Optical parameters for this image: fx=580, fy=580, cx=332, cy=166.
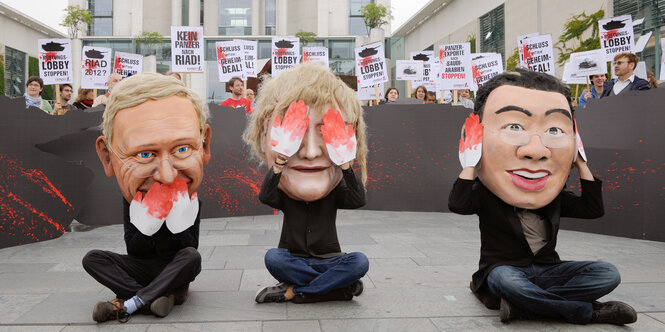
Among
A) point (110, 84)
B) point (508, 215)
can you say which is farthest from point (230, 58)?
point (508, 215)

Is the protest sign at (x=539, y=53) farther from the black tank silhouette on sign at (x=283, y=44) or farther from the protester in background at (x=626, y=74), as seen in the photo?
the black tank silhouette on sign at (x=283, y=44)

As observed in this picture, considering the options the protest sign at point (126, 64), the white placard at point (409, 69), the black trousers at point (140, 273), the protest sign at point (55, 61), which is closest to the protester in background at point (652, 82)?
the white placard at point (409, 69)

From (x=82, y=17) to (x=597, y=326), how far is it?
139 ft

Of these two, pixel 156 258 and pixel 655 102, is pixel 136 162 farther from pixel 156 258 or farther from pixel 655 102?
pixel 655 102

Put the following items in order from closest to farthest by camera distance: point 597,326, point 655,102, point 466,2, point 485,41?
1. point 597,326
2. point 655,102
3. point 485,41
4. point 466,2

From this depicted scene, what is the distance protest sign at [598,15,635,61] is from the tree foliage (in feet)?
32.8

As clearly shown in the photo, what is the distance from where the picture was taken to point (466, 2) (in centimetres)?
3281

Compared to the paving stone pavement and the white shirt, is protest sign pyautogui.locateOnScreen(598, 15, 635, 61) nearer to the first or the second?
the white shirt

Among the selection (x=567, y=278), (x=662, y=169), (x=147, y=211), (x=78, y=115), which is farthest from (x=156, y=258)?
(x=662, y=169)

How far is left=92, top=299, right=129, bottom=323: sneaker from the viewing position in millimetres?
3398

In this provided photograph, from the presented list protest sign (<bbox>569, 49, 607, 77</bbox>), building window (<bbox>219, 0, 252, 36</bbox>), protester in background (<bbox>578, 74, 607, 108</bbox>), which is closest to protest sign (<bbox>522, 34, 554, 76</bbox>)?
protest sign (<bbox>569, 49, 607, 77</bbox>)

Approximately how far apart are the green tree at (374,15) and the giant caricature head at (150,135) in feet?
123

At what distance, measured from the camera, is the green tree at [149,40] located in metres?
39.5

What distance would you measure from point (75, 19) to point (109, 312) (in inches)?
1600
